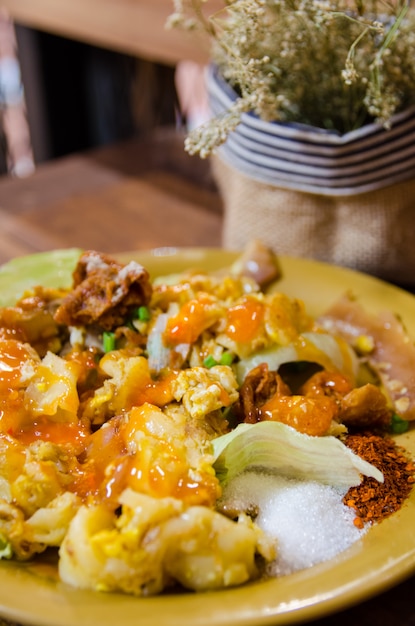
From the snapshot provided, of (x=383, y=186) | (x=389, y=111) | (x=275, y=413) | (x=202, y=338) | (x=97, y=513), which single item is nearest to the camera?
(x=97, y=513)

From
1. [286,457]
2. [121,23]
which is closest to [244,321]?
[286,457]

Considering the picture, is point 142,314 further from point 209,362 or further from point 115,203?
point 115,203

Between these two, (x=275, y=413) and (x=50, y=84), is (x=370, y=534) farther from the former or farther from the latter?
(x=50, y=84)

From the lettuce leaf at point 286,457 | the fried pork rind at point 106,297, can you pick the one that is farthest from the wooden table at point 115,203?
the lettuce leaf at point 286,457

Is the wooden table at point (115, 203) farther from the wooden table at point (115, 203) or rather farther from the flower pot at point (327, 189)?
the flower pot at point (327, 189)

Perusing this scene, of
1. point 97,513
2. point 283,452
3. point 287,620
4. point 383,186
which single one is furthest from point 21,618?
point 383,186

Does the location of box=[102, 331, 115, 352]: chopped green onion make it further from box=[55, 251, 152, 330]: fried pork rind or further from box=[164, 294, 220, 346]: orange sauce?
box=[164, 294, 220, 346]: orange sauce
